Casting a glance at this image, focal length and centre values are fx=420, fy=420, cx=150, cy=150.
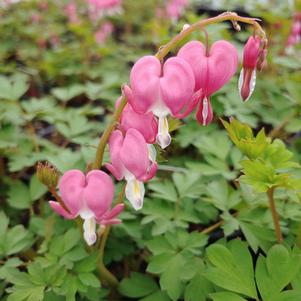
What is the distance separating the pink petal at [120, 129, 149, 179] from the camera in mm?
Result: 692

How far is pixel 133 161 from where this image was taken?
693mm

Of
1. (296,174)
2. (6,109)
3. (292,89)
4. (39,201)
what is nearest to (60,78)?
(6,109)

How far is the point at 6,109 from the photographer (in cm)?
130

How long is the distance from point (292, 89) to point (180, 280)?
78 cm

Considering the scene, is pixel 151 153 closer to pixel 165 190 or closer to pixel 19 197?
pixel 165 190

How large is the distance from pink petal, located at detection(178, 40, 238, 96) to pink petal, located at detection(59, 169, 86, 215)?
26 centimetres

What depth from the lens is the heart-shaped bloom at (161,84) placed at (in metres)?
0.66

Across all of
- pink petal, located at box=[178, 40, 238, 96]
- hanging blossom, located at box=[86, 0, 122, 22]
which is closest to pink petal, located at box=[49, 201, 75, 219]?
pink petal, located at box=[178, 40, 238, 96]

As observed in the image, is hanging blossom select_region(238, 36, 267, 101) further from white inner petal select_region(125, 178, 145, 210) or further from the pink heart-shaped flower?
white inner petal select_region(125, 178, 145, 210)

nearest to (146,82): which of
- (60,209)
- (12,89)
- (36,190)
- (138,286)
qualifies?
(60,209)

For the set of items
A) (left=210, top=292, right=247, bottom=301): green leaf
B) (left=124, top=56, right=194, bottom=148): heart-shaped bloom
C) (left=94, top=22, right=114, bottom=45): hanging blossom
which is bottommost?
(left=94, top=22, right=114, bottom=45): hanging blossom

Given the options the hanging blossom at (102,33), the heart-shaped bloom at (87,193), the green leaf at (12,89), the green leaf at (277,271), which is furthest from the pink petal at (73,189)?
the hanging blossom at (102,33)

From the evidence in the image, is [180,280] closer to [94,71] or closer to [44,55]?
[94,71]

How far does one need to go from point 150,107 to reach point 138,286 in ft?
1.49
